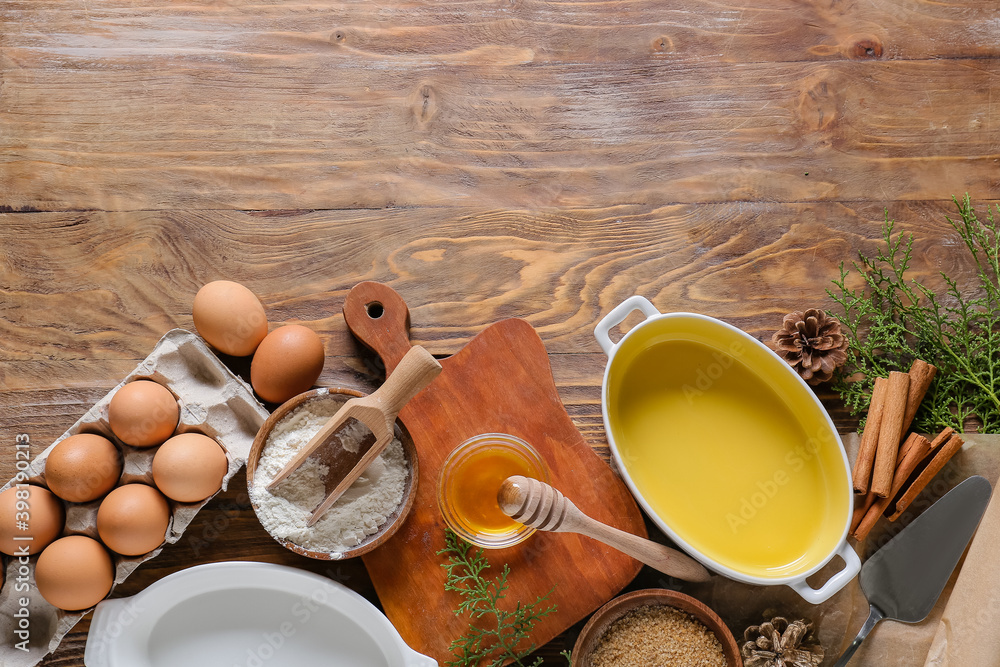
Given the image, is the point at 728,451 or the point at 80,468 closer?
the point at 80,468

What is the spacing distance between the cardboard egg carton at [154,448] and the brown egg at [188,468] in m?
0.03

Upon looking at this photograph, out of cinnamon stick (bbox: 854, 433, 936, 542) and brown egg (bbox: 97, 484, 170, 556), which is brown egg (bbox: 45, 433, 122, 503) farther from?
cinnamon stick (bbox: 854, 433, 936, 542)

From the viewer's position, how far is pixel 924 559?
1034 mm

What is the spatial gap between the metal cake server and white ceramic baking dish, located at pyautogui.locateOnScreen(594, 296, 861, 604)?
0.30 ft

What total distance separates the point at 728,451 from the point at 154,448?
3.15 ft

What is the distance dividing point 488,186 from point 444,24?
12.6 inches

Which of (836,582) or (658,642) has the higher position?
(836,582)

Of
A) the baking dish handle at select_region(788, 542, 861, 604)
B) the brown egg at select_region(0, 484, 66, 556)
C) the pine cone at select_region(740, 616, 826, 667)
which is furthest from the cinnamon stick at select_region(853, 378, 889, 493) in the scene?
the brown egg at select_region(0, 484, 66, 556)

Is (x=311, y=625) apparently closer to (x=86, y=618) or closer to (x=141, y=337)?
(x=86, y=618)

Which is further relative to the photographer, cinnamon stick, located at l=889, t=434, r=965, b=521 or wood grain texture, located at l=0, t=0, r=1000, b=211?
wood grain texture, located at l=0, t=0, r=1000, b=211

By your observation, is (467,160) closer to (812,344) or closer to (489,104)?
(489,104)

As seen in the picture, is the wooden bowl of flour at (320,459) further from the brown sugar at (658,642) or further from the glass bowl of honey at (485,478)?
the brown sugar at (658,642)

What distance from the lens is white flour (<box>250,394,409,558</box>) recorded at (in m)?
0.98

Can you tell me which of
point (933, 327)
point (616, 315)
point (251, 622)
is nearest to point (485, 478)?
point (616, 315)
